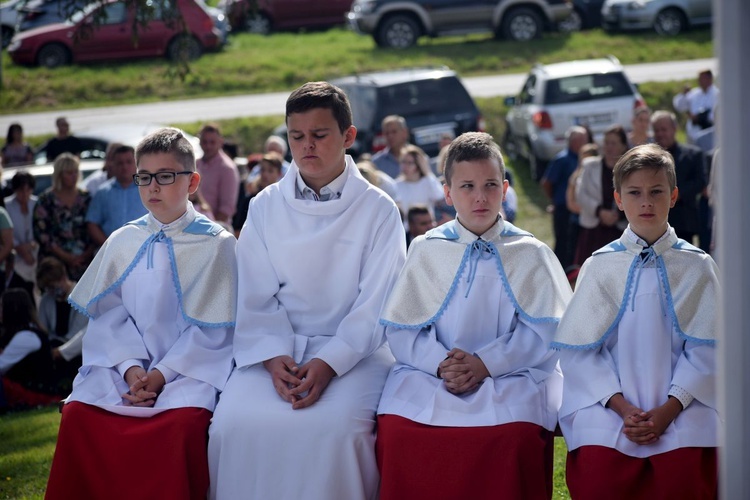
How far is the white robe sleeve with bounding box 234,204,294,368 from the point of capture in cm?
495

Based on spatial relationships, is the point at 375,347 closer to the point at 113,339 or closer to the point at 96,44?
the point at 113,339

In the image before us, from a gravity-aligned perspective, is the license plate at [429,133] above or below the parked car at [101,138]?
below

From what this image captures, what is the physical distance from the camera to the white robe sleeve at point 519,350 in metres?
4.71

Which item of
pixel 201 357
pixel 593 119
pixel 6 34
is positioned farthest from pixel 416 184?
pixel 6 34

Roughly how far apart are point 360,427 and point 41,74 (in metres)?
21.9

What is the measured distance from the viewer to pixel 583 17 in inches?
1080

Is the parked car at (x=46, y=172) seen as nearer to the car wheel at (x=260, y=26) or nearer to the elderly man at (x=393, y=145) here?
the elderly man at (x=393, y=145)

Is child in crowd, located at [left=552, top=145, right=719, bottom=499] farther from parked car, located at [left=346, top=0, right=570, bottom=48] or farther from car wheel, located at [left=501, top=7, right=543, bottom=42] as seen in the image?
car wheel, located at [left=501, top=7, right=543, bottom=42]

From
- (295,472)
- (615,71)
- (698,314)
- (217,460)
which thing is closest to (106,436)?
(217,460)

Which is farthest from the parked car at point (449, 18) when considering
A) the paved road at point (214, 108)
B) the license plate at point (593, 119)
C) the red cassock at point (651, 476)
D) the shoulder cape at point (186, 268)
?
the red cassock at point (651, 476)

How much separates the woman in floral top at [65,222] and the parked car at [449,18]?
52.8 ft

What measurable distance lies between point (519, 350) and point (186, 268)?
5.43ft

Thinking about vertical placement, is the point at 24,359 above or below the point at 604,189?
below

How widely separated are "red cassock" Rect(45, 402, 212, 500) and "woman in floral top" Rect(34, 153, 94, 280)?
5173 millimetres
